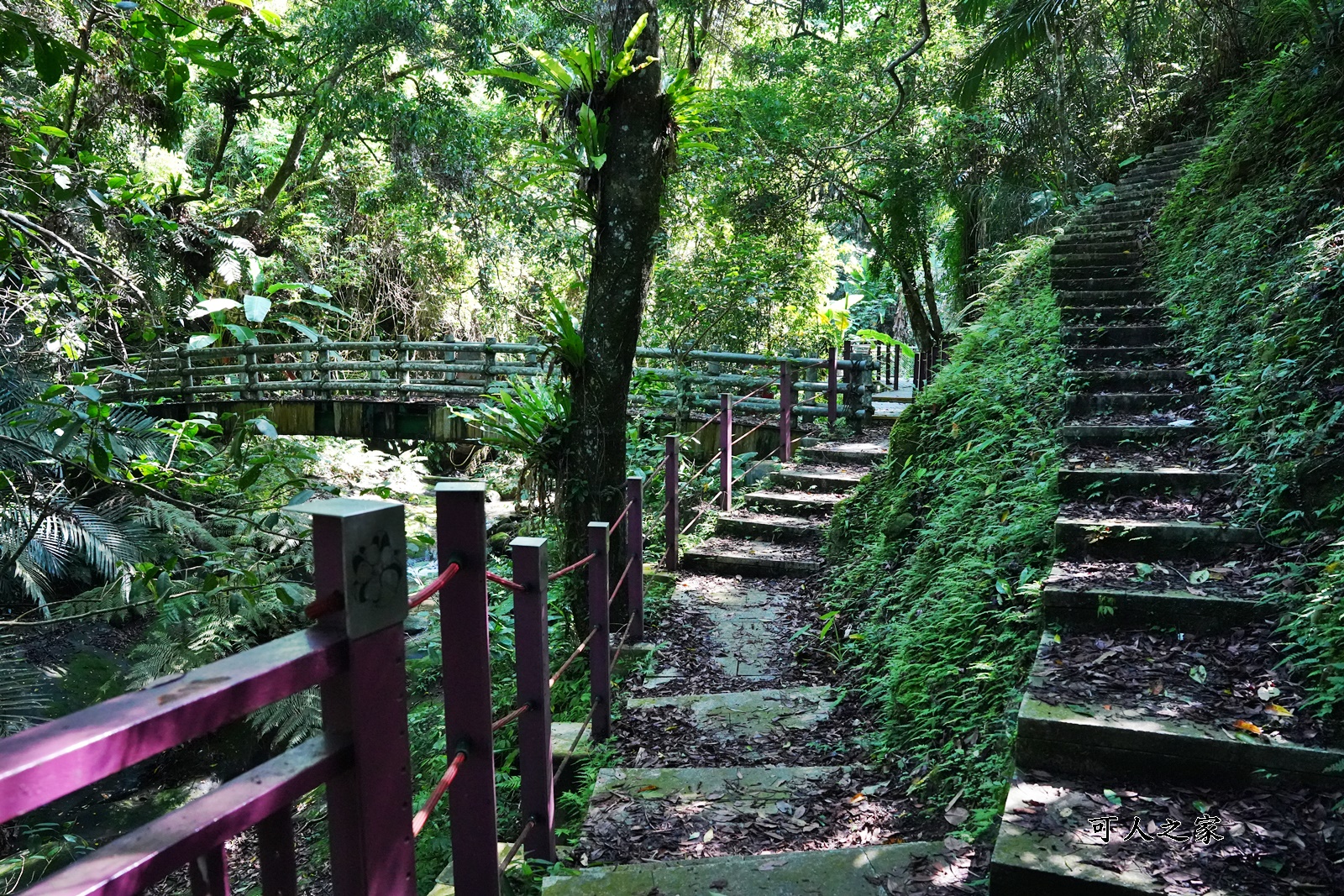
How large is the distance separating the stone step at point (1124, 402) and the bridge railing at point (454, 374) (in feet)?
12.6

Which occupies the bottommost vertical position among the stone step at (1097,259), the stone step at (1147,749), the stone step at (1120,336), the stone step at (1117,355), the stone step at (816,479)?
the stone step at (1147,749)

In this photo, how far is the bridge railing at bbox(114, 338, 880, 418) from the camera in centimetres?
910

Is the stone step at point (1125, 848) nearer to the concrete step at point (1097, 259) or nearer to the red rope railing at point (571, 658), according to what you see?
the red rope railing at point (571, 658)

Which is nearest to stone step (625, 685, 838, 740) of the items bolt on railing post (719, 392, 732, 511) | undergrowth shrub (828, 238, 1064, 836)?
undergrowth shrub (828, 238, 1064, 836)

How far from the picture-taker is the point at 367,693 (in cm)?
109

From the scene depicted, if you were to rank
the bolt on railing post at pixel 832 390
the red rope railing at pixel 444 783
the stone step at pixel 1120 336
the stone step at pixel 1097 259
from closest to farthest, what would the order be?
1. the red rope railing at pixel 444 783
2. the stone step at pixel 1120 336
3. the stone step at pixel 1097 259
4. the bolt on railing post at pixel 832 390

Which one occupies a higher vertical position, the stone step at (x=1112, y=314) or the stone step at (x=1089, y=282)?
the stone step at (x=1089, y=282)

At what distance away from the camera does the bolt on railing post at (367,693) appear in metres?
1.06

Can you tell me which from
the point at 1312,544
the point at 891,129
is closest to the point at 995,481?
the point at 1312,544

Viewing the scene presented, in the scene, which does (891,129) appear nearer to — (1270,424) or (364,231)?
(1270,424)

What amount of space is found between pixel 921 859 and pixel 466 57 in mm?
9845

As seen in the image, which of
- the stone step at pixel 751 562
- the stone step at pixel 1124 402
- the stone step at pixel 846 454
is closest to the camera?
the stone step at pixel 1124 402

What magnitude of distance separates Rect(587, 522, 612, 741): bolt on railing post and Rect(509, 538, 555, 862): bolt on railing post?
0.97 meters

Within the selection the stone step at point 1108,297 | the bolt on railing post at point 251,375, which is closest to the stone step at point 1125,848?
the stone step at point 1108,297
